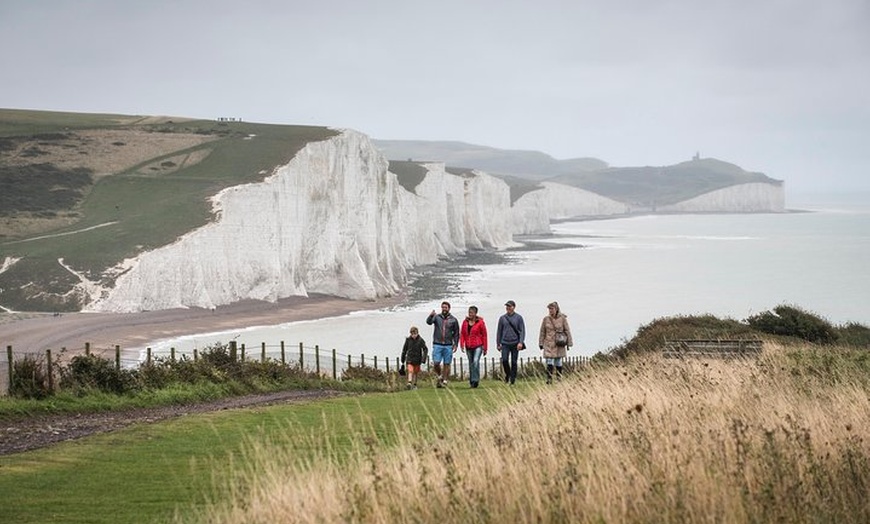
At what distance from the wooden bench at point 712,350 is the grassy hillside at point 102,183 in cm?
4913

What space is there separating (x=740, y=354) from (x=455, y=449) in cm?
1482

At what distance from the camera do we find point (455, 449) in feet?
33.2

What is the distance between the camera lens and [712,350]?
85.5 ft

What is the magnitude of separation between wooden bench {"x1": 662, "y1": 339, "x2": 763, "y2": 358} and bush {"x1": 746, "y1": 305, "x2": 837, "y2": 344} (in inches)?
425

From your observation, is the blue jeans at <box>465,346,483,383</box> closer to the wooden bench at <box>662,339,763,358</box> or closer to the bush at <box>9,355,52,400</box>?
the wooden bench at <box>662,339,763,358</box>

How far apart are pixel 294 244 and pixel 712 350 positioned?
64856 millimetres

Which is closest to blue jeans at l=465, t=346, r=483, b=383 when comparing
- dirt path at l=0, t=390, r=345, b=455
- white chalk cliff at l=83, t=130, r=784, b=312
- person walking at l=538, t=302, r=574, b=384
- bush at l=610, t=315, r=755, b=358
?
person walking at l=538, t=302, r=574, b=384

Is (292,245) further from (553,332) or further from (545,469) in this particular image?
(545,469)

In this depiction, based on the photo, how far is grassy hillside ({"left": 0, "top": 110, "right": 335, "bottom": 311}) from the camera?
243 ft

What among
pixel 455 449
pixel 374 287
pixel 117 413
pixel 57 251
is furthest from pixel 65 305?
pixel 455 449

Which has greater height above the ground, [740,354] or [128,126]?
[128,126]

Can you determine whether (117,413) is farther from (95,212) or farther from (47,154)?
(47,154)

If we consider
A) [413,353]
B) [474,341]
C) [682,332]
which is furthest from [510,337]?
[682,332]

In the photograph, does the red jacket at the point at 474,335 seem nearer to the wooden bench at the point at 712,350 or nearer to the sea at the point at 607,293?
the wooden bench at the point at 712,350
